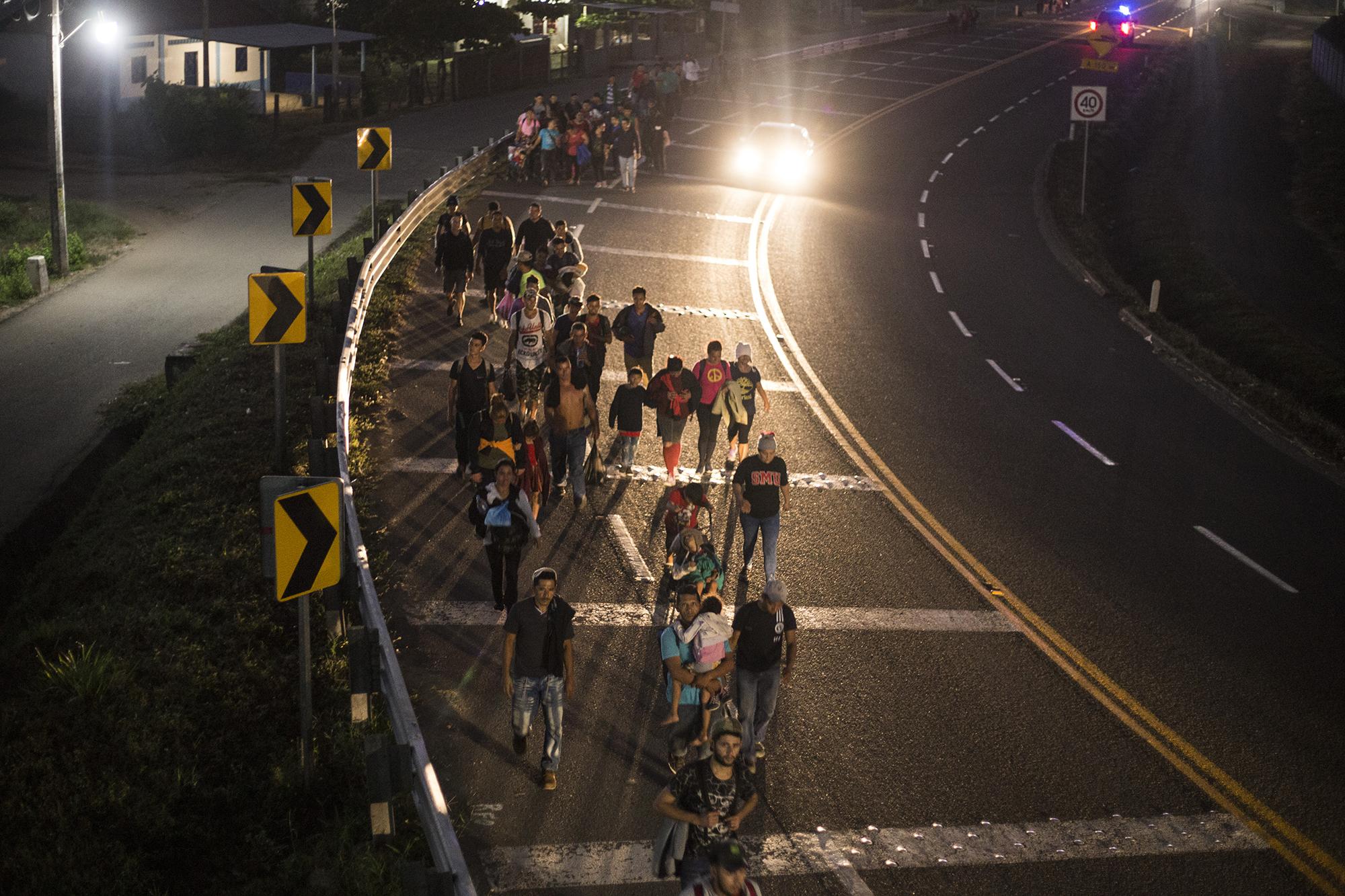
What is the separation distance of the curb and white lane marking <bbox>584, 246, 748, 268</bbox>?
24.6 ft

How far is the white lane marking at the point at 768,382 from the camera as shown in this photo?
2000cm

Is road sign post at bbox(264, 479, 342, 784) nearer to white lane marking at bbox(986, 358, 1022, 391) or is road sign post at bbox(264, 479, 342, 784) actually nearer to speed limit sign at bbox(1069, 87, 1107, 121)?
white lane marking at bbox(986, 358, 1022, 391)

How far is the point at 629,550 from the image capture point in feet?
47.5

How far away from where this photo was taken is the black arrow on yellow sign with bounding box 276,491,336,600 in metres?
8.82

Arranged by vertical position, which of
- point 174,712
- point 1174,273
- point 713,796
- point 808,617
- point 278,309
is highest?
point 278,309

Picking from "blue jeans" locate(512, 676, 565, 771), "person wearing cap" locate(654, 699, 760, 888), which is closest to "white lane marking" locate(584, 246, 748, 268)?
"blue jeans" locate(512, 676, 565, 771)

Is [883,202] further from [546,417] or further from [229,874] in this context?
[229,874]

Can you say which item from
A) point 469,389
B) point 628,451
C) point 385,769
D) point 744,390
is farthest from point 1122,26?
point 385,769

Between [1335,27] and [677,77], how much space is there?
3531cm

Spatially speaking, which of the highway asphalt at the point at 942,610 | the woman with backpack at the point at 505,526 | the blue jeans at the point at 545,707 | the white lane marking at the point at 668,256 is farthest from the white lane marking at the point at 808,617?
the white lane marking at the point at 668,256

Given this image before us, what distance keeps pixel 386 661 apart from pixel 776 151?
30111 mm

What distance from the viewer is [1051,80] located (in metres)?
61.2

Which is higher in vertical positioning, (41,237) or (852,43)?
(852,43)

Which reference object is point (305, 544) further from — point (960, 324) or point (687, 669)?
point (960, 324)
